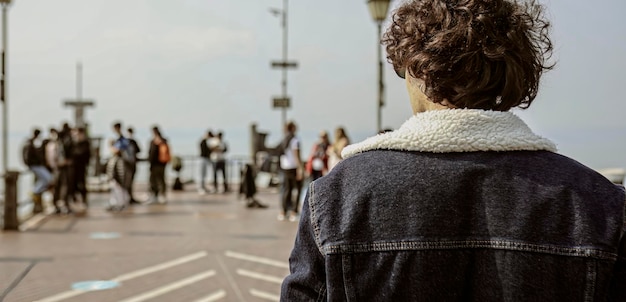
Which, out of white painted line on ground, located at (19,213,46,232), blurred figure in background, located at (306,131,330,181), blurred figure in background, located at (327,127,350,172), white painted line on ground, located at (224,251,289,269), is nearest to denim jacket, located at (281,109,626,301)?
white painted line on ground, located at (224,251,289,269)

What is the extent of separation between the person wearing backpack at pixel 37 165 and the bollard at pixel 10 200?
222cm

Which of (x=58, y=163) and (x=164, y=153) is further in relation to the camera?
(x=164, y=153)

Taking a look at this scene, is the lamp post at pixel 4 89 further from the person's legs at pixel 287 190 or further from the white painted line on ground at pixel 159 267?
the person's legs at pixel 287 190

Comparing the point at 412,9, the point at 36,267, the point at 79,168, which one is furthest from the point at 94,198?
the point at 412,9

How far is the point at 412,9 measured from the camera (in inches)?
66.9

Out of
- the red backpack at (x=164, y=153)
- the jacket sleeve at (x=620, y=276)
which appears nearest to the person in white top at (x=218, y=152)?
the red backpack at (x=164, y=153)

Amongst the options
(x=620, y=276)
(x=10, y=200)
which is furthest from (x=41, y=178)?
(x=620, y=276)

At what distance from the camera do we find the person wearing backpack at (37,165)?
47.3ft

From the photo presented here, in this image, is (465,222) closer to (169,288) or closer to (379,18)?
(169,288)

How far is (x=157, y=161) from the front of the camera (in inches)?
683

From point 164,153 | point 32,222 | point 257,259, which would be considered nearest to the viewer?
point 257,259

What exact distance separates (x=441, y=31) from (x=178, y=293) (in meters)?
6.09

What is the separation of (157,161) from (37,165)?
10.7 ft

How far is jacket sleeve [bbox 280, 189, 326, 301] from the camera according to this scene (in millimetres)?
1609
